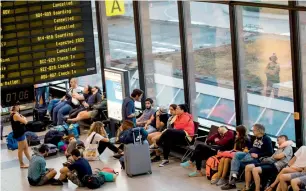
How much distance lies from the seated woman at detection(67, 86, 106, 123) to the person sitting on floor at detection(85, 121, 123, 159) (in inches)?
87.7

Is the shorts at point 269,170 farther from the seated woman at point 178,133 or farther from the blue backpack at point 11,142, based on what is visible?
the blue backpack at point 11,142

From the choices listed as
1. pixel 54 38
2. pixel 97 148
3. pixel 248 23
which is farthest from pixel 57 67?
pixel 248 23

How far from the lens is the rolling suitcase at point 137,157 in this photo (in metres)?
15.4

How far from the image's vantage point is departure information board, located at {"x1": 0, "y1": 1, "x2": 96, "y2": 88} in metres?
16.9

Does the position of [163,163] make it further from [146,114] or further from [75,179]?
[75,179]

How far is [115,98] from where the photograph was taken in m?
17.7

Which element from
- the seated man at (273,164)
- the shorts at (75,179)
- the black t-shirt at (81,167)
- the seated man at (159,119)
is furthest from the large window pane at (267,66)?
the shorts at (75,179)

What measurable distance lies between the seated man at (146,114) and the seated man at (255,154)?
383cm

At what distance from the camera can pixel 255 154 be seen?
1408 centimetres

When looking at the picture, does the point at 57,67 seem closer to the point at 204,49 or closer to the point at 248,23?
the point at 204,49

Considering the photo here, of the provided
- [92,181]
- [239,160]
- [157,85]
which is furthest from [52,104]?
[239,160]

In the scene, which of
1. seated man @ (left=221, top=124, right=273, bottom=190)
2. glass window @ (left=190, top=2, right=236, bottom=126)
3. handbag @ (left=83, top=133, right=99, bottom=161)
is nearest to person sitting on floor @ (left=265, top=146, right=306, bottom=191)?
seated man @ (left=221, top=124, right=273, bottom=190)

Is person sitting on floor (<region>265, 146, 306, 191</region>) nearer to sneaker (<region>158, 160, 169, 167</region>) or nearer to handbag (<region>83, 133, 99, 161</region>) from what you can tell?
sneaker (<region>158, 160, 169, 167</region>)

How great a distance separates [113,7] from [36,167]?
5094 mm
